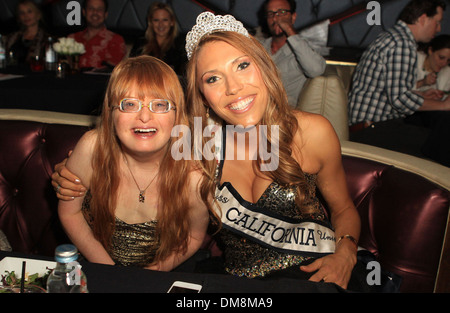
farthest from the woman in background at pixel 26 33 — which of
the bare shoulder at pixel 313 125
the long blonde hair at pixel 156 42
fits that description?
the bare shoulder at pixel 313 125

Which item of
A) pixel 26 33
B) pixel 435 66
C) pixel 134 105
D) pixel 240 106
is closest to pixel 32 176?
pixel 134 105

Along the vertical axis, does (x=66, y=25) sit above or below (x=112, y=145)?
above

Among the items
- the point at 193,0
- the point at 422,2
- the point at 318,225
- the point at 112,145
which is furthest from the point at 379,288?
the point at 193,0

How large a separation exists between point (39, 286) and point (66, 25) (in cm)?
539

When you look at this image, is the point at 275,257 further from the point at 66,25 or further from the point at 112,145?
the point at 66,25

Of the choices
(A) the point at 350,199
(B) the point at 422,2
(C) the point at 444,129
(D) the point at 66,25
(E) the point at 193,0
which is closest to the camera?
(A) the point at 350,199

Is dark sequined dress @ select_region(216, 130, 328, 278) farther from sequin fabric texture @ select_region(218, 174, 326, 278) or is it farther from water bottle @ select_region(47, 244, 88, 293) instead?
water bottle @ select_region(47, 244, 88, 293)

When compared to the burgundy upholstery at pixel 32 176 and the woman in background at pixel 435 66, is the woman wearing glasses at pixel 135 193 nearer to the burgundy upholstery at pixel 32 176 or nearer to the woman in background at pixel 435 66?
the burgundy upholstery at pixel 32 176

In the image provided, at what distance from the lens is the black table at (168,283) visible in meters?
0.96

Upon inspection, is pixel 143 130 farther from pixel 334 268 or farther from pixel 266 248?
pixel 334 268

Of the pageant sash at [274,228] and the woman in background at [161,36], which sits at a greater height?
the woman in background at [161,36]

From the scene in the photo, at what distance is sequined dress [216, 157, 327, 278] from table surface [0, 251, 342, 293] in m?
0.47

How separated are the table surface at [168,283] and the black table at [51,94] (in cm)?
195

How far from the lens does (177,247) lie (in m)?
1.52
